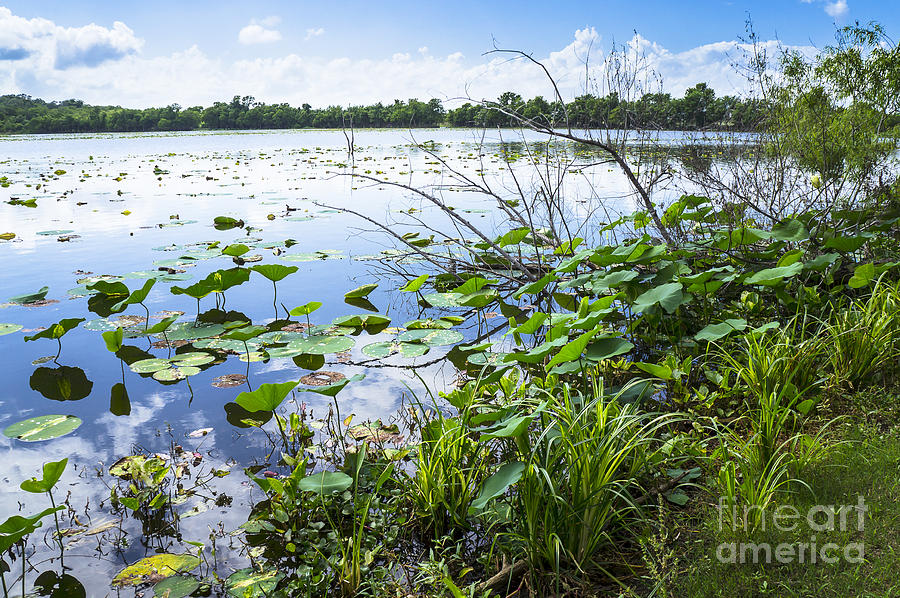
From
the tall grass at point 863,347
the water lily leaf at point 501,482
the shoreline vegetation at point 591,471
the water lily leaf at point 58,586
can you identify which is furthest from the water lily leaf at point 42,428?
the tall grass at point 863,347

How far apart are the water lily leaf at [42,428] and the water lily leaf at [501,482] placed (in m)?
2.11

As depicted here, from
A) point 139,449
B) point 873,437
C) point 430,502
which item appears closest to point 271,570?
point 430,502

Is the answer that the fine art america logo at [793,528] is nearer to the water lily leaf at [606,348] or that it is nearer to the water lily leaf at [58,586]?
the water lily leaf at [606,348]

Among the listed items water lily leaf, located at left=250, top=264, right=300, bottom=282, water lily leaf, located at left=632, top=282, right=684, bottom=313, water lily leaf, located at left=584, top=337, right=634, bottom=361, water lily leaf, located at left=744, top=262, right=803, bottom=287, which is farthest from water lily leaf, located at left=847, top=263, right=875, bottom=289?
water lily leaf, located at left=250, top=264, right=300, bottom=282

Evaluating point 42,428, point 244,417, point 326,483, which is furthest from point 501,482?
point 42,428

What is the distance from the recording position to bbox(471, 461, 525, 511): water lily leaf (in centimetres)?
156

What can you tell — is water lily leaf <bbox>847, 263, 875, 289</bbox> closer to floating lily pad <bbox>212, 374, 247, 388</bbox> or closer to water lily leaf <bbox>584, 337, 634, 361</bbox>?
water lily leaf <bbox>584, 337, 634, 361</bbox>

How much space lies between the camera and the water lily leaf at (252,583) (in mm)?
1652

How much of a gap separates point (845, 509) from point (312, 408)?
2337 mm

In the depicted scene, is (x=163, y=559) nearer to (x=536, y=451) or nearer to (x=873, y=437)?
(x=536, y=451)

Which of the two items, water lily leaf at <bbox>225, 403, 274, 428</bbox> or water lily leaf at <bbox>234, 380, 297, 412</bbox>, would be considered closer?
water lily leaf at <bbox>234, 380, 297, 412</bbox>

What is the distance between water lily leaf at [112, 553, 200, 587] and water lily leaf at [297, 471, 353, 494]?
43 centimetres

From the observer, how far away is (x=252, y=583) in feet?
5.55

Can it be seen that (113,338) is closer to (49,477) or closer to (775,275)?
(49,477)
